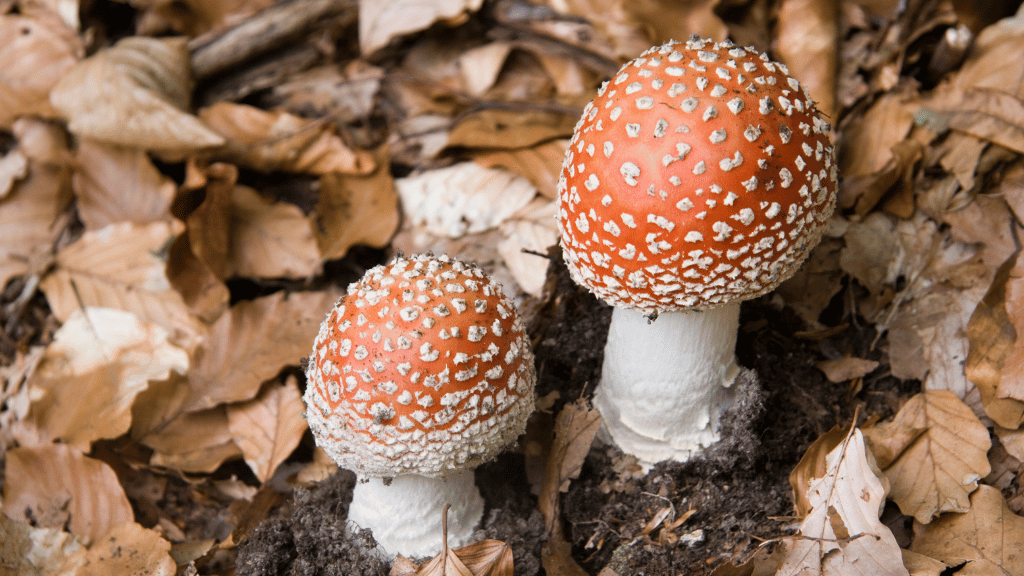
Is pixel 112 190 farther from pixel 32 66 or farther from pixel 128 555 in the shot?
pixel 128 555

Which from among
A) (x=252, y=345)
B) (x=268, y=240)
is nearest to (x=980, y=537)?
(x=252, y=345)

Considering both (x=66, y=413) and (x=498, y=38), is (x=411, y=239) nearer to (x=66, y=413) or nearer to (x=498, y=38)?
(x=498, y=38)

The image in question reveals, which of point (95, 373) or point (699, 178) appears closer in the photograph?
point (699, 178)

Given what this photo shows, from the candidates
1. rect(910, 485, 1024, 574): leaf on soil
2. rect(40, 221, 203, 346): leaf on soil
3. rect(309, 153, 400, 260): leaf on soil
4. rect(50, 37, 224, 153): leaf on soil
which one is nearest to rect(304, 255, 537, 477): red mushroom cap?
rect(309, 153, 400, 260): leaf on soil

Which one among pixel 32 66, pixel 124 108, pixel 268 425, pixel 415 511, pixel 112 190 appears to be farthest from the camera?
pixel 32 66

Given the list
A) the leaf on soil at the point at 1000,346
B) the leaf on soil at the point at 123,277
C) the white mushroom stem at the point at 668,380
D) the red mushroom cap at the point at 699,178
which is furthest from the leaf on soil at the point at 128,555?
the leaf on soil at the point at 1000,346

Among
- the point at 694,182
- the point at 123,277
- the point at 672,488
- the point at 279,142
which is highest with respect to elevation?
the point at 694,182

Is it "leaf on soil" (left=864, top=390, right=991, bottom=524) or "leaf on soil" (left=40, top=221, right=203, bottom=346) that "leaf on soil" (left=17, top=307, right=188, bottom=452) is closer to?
"leaf on soil" (left=40, top=221, right=203, bottom=346)

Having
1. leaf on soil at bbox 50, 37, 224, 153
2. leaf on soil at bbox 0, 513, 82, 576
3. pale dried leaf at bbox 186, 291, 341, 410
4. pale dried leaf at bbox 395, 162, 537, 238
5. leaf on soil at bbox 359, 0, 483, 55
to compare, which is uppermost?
leaf on soil at bbox 359, 0, 483, 55
